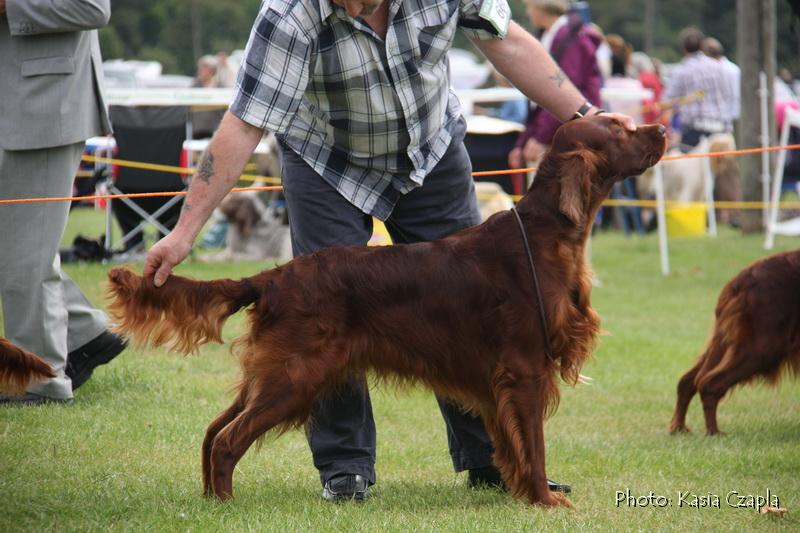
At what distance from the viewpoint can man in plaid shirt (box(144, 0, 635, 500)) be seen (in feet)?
10.7

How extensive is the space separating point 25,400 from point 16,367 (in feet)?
4.61

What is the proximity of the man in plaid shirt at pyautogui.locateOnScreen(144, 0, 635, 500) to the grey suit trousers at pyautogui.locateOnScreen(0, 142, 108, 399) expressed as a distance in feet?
4.09

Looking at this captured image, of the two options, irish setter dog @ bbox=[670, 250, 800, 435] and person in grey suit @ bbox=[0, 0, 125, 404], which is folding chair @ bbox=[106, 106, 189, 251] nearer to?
person in grey suit @ bbox=[0, 0, 125, 404]

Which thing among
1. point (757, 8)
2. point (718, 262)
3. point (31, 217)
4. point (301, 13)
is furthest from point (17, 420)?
point (757, 8)

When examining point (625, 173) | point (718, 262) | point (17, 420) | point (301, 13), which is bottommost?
point (718, 262)

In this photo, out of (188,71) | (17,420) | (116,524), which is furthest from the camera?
(188,71)

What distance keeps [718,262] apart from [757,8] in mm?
3133

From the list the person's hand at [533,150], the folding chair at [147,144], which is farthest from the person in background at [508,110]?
the folding chair at [147,144]

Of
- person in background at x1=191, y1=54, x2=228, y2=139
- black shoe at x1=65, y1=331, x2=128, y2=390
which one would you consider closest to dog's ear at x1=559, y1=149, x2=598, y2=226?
black shoe at x1=65, y1=331, x2=128, y2=390

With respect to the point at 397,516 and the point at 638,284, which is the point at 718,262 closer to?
the point at 638,284

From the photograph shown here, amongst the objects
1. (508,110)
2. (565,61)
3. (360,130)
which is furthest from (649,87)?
(360,130)

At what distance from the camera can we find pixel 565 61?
8070 millimetres

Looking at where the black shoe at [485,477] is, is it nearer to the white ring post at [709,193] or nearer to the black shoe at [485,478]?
the black shoe at [485,478]

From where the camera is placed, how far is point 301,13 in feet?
10.7
